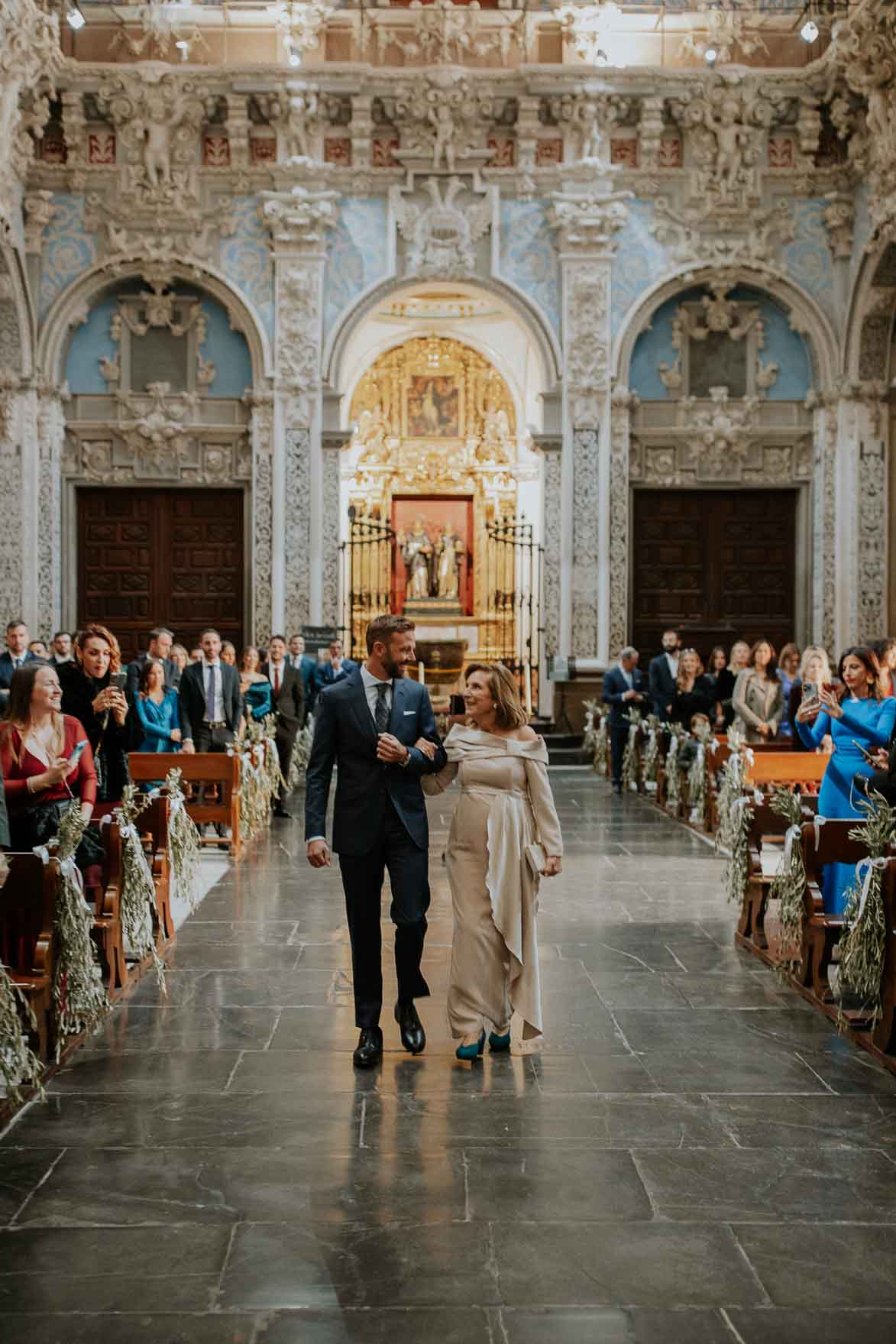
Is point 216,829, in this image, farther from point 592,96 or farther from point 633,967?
point 592,96

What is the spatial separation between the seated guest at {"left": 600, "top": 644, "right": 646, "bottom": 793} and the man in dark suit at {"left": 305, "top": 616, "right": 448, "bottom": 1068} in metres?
10.0

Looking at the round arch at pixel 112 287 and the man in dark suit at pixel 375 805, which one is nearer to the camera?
the man in dark suit at pixel 375 805

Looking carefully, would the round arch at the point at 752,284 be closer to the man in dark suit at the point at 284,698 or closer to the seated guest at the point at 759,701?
the man in dark suit at the point at 284,698

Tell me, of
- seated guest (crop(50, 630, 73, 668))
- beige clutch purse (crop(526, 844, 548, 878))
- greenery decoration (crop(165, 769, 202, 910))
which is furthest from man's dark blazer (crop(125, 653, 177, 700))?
beige clutch purse (crop(526, 844, 548, 878))

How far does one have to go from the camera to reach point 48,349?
19.1 meters

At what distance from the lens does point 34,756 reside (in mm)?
6340

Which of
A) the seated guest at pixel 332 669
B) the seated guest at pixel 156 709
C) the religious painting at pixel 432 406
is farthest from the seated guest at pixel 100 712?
the religious painting at pixel 432 406

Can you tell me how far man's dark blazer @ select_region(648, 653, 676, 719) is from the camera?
15102 mm

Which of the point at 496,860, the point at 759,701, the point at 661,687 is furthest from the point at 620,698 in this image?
the point at 496,860

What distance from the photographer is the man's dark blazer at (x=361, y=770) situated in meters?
5.75

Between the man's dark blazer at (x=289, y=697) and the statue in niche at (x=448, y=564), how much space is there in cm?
901

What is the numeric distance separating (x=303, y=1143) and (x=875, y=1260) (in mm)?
1858

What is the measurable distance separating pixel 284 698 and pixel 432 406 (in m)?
10.8

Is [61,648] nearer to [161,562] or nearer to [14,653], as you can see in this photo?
[14,653]
